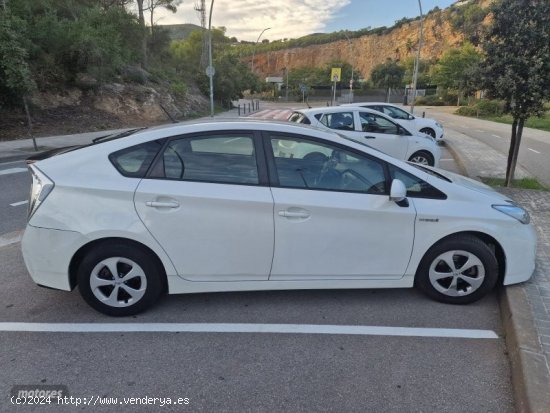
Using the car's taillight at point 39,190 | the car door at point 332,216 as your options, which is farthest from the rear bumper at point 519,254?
the car's taillight at point 39,190

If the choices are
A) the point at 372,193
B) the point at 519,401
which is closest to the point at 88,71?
the point at 372,193

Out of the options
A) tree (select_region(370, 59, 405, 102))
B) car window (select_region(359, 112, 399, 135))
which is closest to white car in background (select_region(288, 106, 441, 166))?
car window (select_region(359, 112, 399, 135))

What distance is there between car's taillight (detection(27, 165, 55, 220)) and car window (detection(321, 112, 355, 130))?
677cm

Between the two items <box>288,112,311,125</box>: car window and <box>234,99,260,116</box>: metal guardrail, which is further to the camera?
<box>234,99,260,116</box>: metal guardrail

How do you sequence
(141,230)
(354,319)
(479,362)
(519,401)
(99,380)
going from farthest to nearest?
(354,319), (141,230), (479,362), (99,380), (519,401)

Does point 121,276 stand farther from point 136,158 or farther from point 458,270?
point 458,270

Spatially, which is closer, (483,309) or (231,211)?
(231,211)

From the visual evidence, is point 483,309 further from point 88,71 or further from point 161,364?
point 88,71

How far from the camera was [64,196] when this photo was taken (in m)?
3.10

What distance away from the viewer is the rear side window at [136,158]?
3.18 metres

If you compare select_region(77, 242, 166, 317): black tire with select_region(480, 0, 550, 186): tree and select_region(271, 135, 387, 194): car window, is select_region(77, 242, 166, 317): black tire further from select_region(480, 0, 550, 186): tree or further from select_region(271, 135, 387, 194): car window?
select_region(480, 0, 550, 186): tree

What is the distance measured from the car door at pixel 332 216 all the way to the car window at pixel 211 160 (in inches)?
7.6

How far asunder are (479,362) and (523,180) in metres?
6.80

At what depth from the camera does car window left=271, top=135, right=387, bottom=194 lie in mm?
3277
